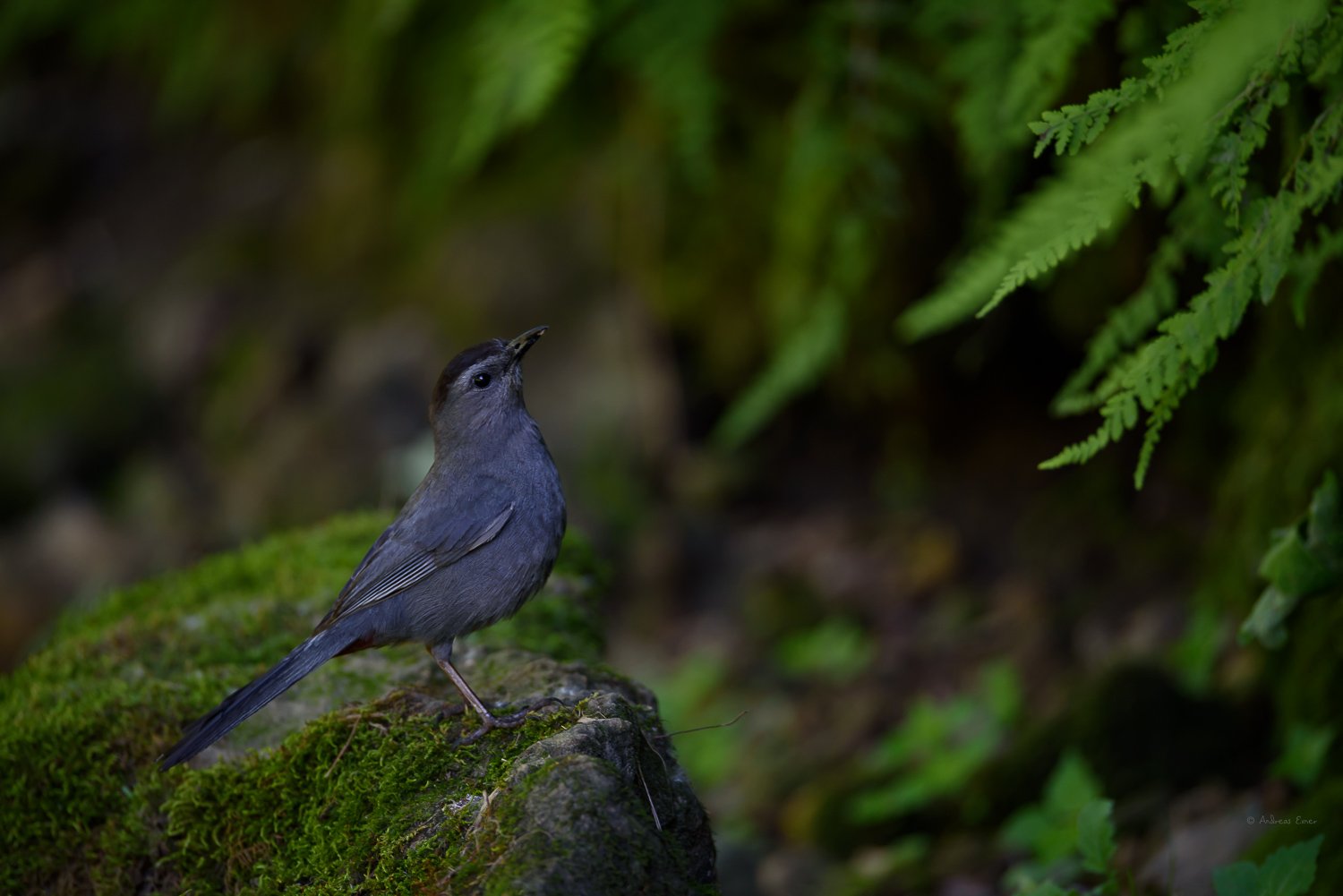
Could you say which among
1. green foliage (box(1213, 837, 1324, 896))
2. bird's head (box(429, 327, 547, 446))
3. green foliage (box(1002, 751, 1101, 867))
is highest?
bird's head (box(429, 327, 547, 446))

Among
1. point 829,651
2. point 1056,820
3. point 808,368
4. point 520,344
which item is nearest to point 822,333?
point 808,368

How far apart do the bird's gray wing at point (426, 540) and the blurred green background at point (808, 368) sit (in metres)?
1.63

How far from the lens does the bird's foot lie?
2.74 m

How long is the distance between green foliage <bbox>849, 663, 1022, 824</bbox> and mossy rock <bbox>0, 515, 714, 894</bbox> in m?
1.59

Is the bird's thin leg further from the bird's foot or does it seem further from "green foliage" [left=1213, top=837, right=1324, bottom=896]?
"green foliage" [left=1213, top=837, right=1324, bottom=896]

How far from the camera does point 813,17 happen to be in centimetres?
553

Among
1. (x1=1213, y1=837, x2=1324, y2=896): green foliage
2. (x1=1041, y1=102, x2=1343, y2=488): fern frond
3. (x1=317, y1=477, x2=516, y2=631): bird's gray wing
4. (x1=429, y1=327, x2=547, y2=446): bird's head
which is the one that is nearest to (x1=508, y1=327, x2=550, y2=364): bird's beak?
(x1=429, y1=327, x2=547, y2=446): bird's head

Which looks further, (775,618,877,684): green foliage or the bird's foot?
(775,618,877,684): green foliage

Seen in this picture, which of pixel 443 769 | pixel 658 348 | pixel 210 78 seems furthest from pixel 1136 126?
pixel 210 78

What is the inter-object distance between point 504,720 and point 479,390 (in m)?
1.47

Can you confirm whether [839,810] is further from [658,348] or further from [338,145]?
[338,145]

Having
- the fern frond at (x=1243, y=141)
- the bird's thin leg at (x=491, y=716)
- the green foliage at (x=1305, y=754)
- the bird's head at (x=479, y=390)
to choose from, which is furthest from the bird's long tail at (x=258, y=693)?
the green foliage at (x=1305, y=754)

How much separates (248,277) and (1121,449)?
6.75 metres

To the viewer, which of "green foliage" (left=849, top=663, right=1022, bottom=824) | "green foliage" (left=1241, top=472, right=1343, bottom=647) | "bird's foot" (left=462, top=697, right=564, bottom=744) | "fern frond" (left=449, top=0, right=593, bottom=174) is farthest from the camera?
"green foliage" (left=849, top=663, right=1022, bottom=824)
